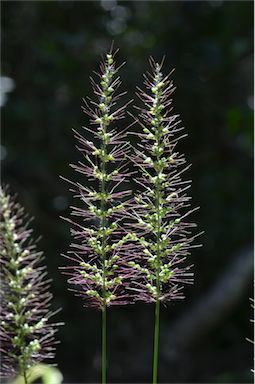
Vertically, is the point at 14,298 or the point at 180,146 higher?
the point at 180,146

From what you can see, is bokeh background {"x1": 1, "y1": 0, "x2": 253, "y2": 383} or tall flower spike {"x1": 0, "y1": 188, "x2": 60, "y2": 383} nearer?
tall flower spike {"x1": 0, "y1": 188, "x2": 60, "y2": 383}

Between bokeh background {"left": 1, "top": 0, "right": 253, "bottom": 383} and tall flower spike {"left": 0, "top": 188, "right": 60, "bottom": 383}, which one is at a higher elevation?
bokeh background {"left": 1, "top": 0, "right": 253, "bottom": 383}

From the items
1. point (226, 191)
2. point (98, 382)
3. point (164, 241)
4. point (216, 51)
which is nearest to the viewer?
point (164, 241)

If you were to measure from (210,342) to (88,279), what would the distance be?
3823 millimetres

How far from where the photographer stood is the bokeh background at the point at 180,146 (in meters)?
3.84

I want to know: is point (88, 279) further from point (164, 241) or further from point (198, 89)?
point (198, 89)

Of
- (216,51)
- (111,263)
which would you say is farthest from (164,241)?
(216,51)

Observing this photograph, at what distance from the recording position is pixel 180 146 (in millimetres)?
3967

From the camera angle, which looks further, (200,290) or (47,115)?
(200,290)

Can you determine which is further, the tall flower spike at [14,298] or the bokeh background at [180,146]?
the bokeh background at [180,146]

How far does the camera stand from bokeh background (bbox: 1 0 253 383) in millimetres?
3836

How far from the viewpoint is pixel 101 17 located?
4.07 metres

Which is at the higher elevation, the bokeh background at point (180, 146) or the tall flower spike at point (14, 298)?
the bokeh background at point (180, 146)

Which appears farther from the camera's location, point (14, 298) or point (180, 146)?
point (180, 146)
